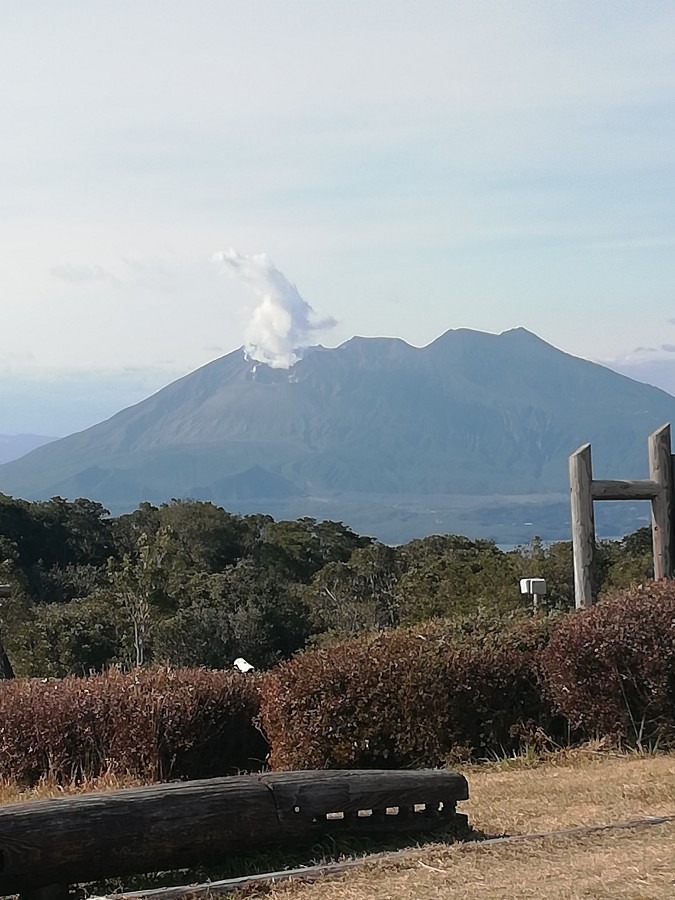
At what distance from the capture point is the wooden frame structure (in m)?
10.6

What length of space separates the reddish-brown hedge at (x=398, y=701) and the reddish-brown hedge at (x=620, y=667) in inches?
15.3

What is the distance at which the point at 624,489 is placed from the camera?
10781 mm

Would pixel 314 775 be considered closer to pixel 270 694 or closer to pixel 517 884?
pixel 517 884

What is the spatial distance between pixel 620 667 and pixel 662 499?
2317 millimetres

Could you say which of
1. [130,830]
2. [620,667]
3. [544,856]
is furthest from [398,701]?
[130,830]

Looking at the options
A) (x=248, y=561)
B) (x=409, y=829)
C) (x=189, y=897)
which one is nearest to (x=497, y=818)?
(x=409, y=829)

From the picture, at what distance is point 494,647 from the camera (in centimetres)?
962

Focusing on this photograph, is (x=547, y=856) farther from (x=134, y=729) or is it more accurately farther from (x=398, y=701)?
(x=134, y=729)

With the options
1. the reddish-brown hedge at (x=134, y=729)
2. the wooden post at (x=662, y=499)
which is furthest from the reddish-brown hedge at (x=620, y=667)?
the reddish-brown hedge at (x=134, y=729)

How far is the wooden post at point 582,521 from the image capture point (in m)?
10.6

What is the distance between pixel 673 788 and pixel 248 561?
37.5 meters

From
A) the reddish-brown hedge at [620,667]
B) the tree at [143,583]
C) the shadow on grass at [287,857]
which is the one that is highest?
the tree at [143,583]

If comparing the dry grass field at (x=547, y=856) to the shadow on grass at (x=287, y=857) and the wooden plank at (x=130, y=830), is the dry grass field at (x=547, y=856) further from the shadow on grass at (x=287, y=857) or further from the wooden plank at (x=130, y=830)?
the wooden plank at (x=130, y=830)

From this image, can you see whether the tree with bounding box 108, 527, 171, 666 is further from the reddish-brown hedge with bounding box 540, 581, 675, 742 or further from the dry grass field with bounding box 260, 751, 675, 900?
the dry grass field with bounding box 260, 751, 675, 900
